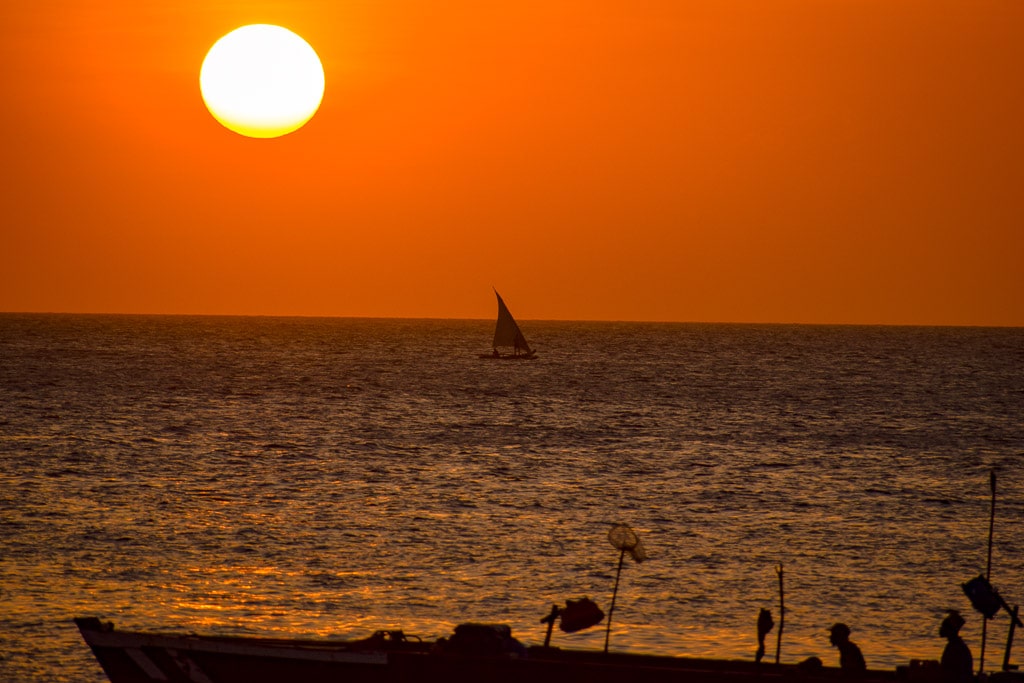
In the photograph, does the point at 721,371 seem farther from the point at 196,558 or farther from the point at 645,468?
the point at 196,558

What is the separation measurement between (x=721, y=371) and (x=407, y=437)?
93.8m

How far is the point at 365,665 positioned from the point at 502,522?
65.8ft

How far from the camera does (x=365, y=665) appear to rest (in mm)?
20188

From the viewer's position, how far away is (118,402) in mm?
95250

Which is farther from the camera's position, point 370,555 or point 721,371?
point 721,371

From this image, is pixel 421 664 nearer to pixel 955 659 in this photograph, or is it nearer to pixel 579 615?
pixel 579 615

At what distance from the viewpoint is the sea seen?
27.3 meters

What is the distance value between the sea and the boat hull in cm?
273

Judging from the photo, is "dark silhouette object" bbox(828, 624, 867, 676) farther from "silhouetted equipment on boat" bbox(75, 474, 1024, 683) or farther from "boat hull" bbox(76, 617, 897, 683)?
"boat hull" bbox(76, 617, 897, 683)

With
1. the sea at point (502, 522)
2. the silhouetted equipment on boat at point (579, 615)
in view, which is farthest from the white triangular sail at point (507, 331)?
the silhouetted equipment on boat at point (579, 615)

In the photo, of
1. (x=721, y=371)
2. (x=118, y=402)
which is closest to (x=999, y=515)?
(x=118, y=402)

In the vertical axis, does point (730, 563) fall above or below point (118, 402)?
below

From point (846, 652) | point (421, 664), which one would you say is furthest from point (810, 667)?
point (421, 664)

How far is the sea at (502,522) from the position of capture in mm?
27266
